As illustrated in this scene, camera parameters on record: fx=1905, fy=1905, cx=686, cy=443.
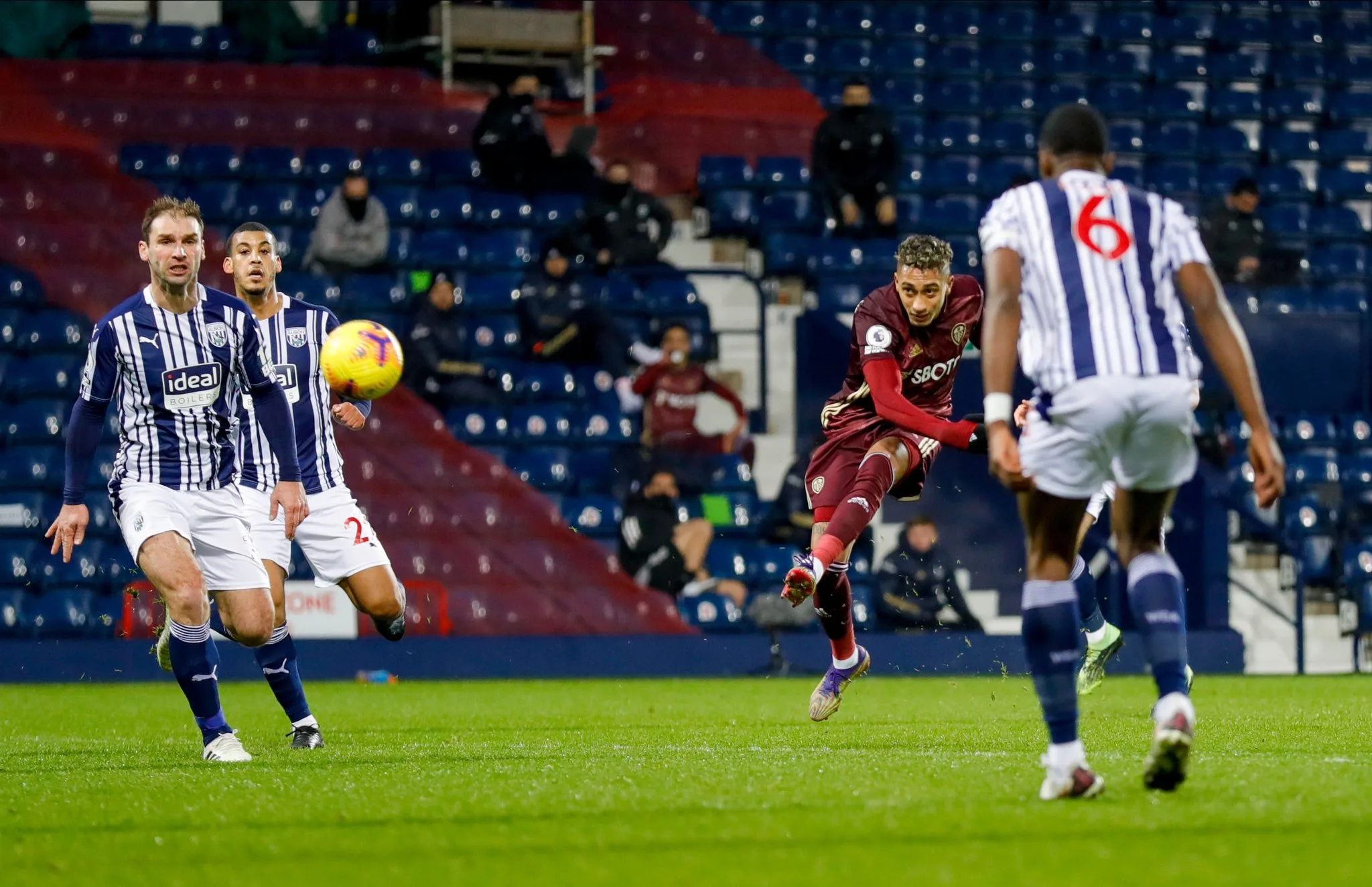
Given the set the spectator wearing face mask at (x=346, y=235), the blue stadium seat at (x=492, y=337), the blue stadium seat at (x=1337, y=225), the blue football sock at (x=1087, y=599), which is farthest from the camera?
the blue stadium seat at (x=1337, y=225)

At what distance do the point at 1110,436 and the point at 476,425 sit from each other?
11.1m

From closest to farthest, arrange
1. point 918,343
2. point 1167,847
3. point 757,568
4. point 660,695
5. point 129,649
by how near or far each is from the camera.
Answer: point 1167,847, point 918,343, point 660,695, point 129,649, point 757,568

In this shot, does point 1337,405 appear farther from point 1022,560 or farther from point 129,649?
point 129,649

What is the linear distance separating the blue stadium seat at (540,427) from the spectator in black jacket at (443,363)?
297mm

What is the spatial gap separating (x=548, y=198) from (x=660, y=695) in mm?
6572

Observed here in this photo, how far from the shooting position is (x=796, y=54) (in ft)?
61.4

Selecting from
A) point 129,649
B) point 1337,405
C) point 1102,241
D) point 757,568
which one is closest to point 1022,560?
point 757,568

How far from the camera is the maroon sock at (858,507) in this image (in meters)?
8.05

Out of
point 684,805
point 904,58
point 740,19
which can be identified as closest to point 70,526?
point 684,805

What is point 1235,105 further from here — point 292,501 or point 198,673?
point 198,673

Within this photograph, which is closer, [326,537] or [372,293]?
[326,537]

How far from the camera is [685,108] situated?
18000mm

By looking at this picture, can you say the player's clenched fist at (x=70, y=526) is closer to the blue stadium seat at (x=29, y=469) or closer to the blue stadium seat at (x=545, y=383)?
the blue stadium seat at (x=29, y=469)

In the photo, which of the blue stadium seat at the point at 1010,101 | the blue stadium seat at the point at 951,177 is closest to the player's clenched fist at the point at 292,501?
the blue stadium seat at the point at 951,177
